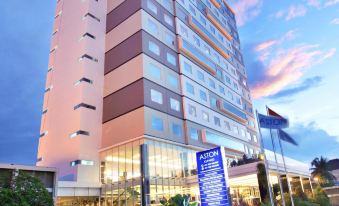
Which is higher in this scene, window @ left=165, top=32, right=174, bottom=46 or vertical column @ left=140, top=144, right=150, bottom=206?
window @ left=165, top=32, right=174, bottom=46

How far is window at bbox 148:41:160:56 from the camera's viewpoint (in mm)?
39412

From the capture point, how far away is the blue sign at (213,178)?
16875mm

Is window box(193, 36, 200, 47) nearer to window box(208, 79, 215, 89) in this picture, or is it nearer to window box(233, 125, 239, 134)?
window box(208, 79, 215, 89)

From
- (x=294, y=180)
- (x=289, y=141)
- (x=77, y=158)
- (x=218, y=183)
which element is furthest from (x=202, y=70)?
(x=218, y=183)

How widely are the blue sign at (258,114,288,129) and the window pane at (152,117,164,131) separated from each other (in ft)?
51.0

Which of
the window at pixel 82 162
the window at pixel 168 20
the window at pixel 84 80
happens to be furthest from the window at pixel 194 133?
the window at pixel 168 20

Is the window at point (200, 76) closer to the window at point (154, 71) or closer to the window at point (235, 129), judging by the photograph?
the window at point (154, 71)

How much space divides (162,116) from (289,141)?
17880 mm

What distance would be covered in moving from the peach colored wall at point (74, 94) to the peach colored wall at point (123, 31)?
1.21 meters

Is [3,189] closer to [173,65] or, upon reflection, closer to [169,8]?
[173,65]

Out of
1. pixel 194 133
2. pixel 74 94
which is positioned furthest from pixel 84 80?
pixel 194 133

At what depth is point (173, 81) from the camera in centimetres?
4150

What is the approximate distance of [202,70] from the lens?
49.3 meters

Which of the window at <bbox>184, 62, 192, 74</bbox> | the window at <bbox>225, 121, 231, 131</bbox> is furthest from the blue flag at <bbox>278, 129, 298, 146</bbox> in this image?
the window at <bbox>225, 121, 231, 131</bbox>
